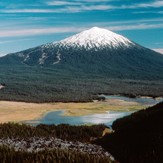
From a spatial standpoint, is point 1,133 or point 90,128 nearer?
point 1,133

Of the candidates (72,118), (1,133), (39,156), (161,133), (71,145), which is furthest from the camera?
(72,118)

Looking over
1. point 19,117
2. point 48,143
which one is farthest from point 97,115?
point 48,143

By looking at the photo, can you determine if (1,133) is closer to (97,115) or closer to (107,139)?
(107,139)

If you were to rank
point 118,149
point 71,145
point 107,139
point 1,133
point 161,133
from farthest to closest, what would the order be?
point 1,133, point 107,139, point 71,145, point 118,149, point 161,133

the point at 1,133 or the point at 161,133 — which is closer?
the point at 161,133

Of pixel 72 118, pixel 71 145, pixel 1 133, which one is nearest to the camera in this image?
pixel 71 145

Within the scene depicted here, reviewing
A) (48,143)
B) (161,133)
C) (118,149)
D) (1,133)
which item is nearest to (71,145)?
(48,143)

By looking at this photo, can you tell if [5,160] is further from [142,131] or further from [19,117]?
[19,117]

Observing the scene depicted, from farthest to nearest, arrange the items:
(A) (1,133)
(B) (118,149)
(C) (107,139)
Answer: (A) (1,133)
(C) (107,139)
(B) (118,149)
